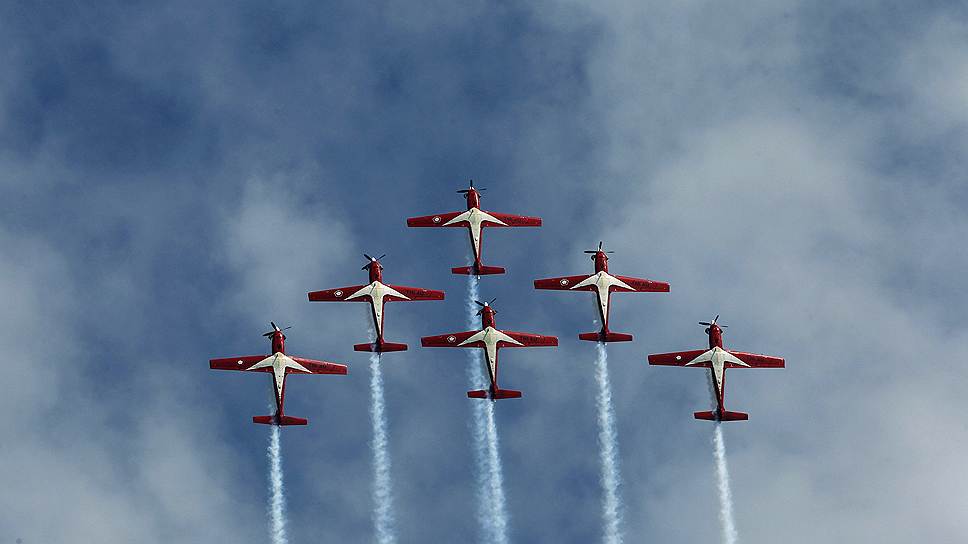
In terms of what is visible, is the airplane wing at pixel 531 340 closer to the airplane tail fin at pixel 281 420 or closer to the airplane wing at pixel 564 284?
the airplane wing at pixel 564 284

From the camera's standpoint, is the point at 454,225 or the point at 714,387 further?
the point at 454,225

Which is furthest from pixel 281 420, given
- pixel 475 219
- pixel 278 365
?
pixel 475 219

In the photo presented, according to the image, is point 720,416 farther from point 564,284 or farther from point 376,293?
point 376,293

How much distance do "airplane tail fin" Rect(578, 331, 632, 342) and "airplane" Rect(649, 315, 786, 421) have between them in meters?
3.41

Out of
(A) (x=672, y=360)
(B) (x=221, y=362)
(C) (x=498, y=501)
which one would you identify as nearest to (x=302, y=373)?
(B) (x=221, y=362)

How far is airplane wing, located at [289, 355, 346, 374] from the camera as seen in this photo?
187 metres

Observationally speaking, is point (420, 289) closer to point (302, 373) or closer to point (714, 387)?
point (302, 373)

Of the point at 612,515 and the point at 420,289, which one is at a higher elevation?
the point at 420,289

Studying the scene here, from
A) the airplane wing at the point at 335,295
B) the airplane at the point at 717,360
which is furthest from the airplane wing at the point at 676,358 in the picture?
the airplane wing at the point at 335,295

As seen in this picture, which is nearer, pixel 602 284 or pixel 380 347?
pixel 380 347

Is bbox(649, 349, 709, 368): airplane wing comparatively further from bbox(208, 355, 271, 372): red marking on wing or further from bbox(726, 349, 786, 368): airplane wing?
bbox(208, 355, 271, 372): red marking on wing

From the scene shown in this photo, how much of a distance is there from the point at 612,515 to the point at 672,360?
14926 millimetres

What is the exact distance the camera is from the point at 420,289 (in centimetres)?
18988

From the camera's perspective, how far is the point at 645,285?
7500 inches
